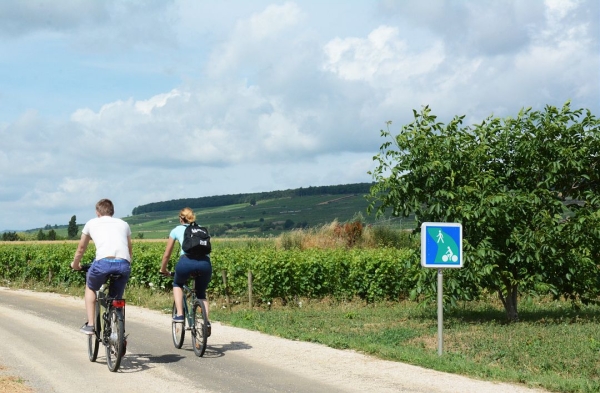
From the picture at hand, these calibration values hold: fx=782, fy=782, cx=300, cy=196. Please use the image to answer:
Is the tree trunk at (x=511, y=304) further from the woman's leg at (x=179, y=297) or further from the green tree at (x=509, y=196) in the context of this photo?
the woman's leg at (x=179, y=297)

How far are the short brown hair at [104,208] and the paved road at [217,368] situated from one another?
206cm

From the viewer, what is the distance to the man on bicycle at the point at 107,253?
10.2 meters

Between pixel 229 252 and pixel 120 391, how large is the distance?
16.4 meters

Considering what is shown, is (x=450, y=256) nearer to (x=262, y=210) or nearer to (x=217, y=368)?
(x=217, y=368)

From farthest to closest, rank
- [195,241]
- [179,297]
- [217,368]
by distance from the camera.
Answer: [179,297], [195,241], [217,368]

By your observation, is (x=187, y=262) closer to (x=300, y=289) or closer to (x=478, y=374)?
(x=478, y=374)

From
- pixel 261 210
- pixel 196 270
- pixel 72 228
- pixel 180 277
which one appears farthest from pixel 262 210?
pixel 196 270

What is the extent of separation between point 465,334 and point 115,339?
716 cm

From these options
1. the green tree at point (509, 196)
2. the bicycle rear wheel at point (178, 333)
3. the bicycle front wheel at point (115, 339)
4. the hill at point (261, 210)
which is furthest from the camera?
the hill at point (261, 210)

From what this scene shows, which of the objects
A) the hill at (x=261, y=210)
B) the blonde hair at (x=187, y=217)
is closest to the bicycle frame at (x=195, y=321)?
the blonde hair at (x=187, y=217)

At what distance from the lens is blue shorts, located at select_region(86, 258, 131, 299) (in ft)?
33.2

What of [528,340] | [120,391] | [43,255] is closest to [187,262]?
[120,391]

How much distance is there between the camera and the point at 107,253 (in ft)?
33.4

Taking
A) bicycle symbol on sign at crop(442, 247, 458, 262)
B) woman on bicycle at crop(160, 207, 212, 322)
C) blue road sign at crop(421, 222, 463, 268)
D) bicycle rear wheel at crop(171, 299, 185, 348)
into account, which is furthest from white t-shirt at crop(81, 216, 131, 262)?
bicycle symbol on sign at crop(442, 247, 458, 262)
